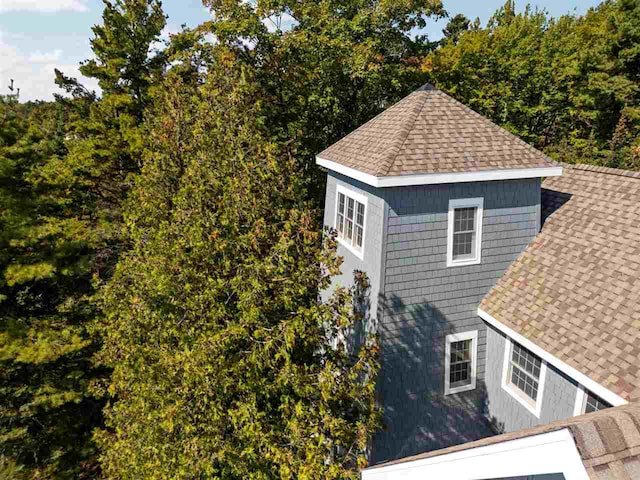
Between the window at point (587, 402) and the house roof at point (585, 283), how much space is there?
50 cm

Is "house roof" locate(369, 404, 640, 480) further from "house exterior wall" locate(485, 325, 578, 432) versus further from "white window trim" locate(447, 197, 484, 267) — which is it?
"white window trim" locate(447, 197, 484, 267)

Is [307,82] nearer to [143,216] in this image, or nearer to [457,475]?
[143,216]

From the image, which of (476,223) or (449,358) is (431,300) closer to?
(449,358)

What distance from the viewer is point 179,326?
23.9 ft

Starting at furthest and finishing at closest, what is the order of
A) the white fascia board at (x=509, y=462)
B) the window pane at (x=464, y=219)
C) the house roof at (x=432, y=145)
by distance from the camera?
the window pane at (x=464, y=219)
the house roof at (x=432, y=145)
the white fascia board at (x=509, y=462)

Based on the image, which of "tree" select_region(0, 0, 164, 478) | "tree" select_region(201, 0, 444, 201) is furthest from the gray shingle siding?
"tree" select_region(201, 0, 444, 201)

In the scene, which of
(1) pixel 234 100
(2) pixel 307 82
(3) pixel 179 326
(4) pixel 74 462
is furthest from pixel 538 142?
(4) pixel 74 462

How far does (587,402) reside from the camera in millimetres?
7766

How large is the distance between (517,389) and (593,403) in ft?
7.31

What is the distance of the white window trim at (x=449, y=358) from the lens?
10.3 metres

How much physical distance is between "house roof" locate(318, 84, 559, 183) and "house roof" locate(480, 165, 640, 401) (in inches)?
67.2

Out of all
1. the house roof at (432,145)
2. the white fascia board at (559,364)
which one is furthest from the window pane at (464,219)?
the white fascia board at (559,364)

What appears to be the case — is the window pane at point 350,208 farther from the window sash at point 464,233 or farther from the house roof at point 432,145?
the window sash at point 464,233

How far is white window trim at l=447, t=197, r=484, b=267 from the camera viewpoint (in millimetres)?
9758
